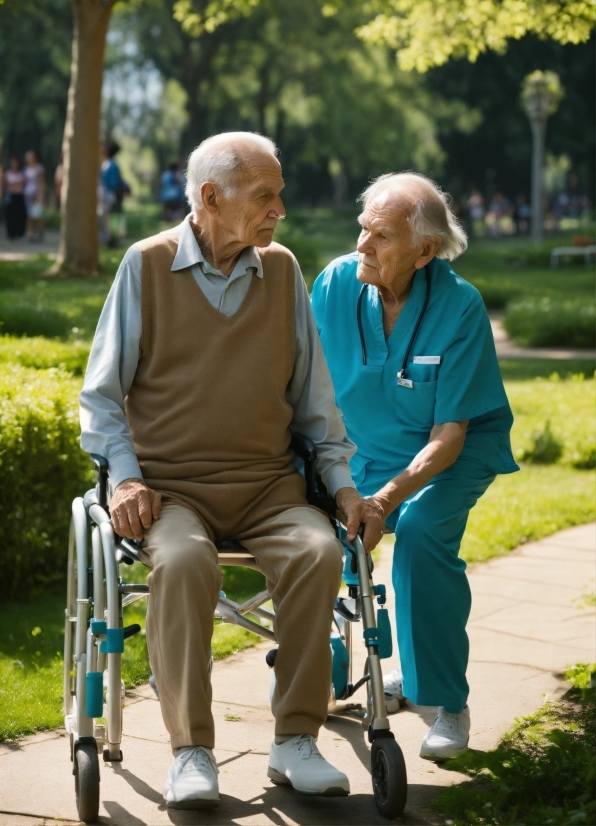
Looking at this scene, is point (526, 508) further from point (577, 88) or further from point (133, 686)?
point (577, 88)

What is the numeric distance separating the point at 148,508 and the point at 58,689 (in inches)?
48.8

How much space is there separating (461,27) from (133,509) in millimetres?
11723

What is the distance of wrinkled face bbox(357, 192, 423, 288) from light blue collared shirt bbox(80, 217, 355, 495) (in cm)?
30

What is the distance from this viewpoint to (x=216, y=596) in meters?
3.13

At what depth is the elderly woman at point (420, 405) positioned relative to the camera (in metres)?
3.68

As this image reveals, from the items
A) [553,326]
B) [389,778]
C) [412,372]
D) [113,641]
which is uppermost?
[412,372]

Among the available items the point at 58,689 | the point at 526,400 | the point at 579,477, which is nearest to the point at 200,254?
the point at 58,689

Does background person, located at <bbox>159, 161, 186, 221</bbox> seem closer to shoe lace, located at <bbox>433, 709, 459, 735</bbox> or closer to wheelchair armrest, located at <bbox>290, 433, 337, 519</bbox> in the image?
wheelchair armrest, located at <bbox>290, 433, 337, 519</bbox>

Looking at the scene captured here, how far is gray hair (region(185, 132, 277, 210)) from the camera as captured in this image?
3502 millimetres

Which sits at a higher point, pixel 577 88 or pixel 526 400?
pixel 577 88

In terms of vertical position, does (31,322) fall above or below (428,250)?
below

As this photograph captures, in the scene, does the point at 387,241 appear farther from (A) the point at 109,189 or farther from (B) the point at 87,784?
(A) the point at 109,189

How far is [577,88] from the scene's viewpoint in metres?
37.8

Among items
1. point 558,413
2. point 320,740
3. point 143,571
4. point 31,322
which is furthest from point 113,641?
point 31,322
